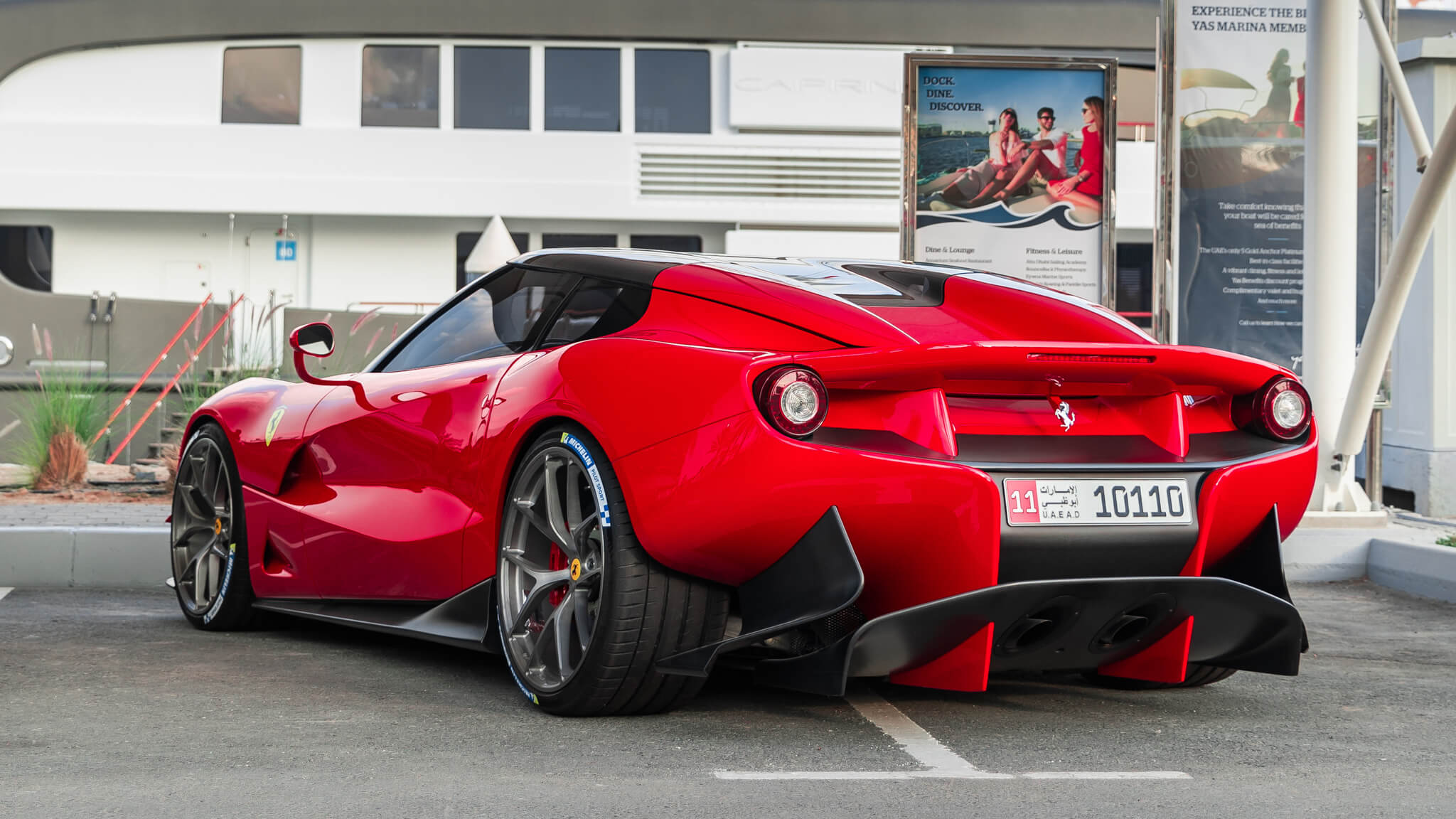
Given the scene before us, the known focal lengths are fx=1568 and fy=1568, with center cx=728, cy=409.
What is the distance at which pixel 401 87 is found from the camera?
1945cm

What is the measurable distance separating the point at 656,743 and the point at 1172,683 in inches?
61.4

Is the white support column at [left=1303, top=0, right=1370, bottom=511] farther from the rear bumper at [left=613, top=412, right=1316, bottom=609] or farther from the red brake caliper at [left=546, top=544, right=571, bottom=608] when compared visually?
the red brake caliper at [left=546, top=544, right=571, bottom=608]

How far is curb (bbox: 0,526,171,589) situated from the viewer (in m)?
6.93

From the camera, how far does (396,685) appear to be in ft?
14.4

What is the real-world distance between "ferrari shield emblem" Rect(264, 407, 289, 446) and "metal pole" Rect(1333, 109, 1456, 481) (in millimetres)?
5112

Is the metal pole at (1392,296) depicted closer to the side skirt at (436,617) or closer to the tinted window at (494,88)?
the side skirt at (436,617)

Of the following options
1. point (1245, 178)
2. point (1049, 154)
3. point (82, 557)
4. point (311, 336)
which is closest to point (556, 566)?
point (311, 336)

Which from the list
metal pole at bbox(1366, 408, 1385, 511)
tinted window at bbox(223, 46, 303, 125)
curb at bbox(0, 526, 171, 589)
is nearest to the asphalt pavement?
curb at bbox(0, 526, 171, 589)

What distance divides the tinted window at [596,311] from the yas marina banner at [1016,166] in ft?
16.6

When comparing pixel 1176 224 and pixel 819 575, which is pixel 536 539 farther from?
pixel 1176 224

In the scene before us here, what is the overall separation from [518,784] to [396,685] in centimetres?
133

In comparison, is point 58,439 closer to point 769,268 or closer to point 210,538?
point 210,538

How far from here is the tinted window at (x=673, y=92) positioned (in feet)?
64.6

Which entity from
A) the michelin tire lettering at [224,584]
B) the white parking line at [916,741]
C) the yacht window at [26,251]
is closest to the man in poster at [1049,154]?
the michelin tire lettering at [224,584]
